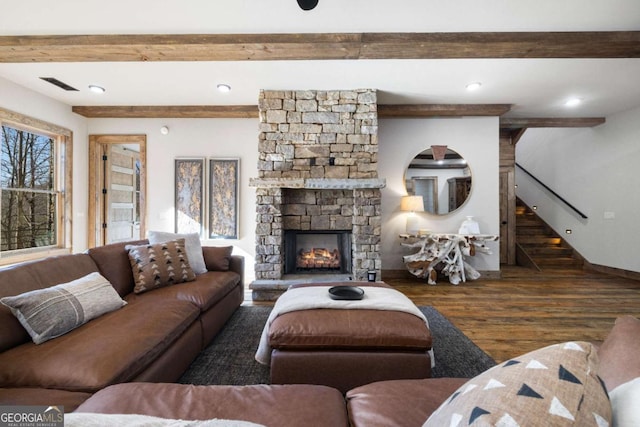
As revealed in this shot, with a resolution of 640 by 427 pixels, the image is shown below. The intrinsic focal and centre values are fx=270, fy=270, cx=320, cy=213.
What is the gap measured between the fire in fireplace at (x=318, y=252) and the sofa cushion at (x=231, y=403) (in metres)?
2.97

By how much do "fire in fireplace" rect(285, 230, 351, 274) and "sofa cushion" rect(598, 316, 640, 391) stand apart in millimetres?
3151

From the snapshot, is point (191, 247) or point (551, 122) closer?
point (191, 247)

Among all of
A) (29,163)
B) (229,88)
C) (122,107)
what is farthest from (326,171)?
(29,163)

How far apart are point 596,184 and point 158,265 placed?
700 centimetres

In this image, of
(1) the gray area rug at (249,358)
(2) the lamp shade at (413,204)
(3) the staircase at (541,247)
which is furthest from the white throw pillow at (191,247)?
(3) the staircase at (541,247)

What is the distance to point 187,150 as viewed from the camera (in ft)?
15.0

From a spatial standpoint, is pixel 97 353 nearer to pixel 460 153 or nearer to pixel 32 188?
pixel 32 188

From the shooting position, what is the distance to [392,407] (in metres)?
0.87

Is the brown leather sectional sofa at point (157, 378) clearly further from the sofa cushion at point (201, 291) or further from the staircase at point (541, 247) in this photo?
the staircase at point (541, 247)

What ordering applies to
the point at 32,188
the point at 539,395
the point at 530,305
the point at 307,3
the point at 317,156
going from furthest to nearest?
the point at 32,188
the point at 317,156
the point at 530,305
the point at 307,3
the point at 539,395

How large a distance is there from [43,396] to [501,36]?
3820 mm

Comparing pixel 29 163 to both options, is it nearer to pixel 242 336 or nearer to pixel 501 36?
pixel 242 336

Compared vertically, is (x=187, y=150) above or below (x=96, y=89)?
below

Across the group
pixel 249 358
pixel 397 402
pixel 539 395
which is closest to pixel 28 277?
pixel 249 358
